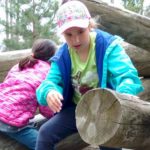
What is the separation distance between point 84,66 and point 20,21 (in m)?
16.2

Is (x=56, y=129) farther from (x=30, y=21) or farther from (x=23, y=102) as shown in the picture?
(x=30, y=21)

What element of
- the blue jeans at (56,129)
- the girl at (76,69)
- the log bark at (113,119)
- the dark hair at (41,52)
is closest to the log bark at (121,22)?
the girl at (76,69)

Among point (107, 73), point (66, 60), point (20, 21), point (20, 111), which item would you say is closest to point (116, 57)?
point (107, 73)

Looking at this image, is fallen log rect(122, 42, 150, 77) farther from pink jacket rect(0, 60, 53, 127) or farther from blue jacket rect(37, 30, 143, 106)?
blue jacket rect(37, 30, 143, 106)

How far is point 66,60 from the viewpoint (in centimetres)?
279

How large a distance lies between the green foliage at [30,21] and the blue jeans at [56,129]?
1524 cm

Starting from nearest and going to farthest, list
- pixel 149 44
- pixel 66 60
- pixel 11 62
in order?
1. pixel 66 60
2. pixel 149 44
3. pixel 11 62

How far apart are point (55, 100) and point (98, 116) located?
495 millimetres

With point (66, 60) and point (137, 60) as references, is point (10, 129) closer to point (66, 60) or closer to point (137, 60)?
point (66, 60)

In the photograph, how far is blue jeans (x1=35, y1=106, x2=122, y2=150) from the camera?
283 centimetres

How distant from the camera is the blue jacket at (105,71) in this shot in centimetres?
252

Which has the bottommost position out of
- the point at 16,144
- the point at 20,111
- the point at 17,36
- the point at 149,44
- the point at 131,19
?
the point at 17,36

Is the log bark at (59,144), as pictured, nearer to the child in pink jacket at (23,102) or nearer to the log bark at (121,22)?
the child in pink jacket at (23,102)

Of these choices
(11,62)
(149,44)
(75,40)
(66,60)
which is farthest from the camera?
(11,62)
